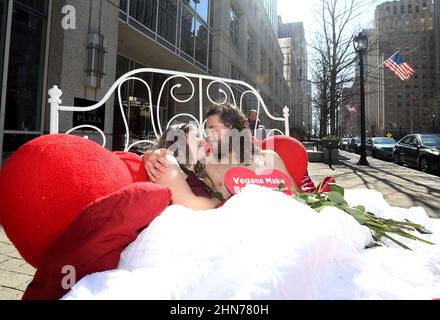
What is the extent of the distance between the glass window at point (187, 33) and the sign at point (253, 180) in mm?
10543

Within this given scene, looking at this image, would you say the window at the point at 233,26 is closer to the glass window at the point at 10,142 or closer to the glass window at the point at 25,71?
the glass window at the point at 25,71

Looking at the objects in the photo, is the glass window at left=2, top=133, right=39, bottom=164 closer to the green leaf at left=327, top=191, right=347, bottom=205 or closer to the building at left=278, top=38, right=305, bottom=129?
the green leaf at left=327, top=191, right=347, bottom=205

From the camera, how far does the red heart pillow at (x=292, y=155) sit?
2.98m

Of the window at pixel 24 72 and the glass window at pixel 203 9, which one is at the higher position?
the glass window at pixel 203 9

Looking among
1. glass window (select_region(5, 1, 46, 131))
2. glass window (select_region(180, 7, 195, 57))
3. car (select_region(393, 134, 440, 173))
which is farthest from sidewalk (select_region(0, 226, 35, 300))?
car (select_region(393, 134, 440, 173))

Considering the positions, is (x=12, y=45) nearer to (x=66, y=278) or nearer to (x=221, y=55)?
(x=66, y=278)

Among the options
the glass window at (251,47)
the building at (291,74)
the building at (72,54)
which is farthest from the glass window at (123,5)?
the building at (291,74)

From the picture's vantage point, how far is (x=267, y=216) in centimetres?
122

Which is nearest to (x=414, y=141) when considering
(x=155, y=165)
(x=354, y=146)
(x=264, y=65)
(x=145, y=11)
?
(x=145, y=11)

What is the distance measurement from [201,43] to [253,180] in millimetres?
12703

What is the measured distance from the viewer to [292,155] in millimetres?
2992

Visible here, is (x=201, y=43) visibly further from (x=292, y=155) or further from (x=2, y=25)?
(x=292, y=155)

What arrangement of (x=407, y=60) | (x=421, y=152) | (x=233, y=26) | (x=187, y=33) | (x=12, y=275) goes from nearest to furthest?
1. (x=12, y=275)
2. (x=421, y=152)
3. (x=187, y=33)
4. (x=233, y=26)
5. (x=407, y=60)

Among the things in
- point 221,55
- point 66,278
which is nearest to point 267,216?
point 66,278
